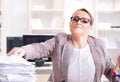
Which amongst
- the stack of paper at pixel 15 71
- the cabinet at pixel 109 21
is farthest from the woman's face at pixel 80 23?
the cabinet at pixel 109 21

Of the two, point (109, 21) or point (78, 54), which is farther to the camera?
point (109, 21)

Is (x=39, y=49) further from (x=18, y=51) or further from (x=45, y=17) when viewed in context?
(x=45, y=17)

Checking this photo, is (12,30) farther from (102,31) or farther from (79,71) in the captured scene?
(79,71)

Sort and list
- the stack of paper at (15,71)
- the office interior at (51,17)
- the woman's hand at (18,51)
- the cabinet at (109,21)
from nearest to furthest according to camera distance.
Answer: the stack of paper at (15,71) → the woman's hand at (18,51) → the office interior at (51,17) → the cabinet at (109,21)

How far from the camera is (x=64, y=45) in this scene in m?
2.04

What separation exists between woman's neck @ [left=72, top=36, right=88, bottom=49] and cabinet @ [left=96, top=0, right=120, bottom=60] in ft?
10.6

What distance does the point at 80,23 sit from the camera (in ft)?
6.55

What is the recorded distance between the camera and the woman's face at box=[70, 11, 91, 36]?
1992mm

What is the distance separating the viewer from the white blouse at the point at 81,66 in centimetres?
198

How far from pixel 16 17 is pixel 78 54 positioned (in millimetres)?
3478

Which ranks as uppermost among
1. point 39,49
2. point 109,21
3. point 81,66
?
point 109,21

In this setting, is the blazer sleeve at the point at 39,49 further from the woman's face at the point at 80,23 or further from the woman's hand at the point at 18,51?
the woman's face at the point at 80,23

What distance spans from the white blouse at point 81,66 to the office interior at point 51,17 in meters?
3.04

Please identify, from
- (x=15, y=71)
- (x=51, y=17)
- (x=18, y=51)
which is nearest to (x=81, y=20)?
(x=18, y=51)
